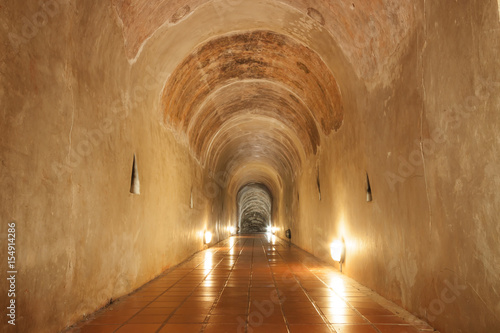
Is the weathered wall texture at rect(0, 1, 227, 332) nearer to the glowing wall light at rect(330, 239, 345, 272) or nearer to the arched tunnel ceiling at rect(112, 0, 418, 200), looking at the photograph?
the arched tunnel ceiling at rect(112, 0, 418, 200)

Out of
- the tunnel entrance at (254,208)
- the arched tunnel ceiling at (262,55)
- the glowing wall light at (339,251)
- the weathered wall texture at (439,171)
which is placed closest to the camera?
the weathered wall texture at (439,171)

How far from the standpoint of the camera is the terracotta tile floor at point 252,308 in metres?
3.77

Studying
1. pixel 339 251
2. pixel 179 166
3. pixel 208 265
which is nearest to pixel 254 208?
pixel 179 166

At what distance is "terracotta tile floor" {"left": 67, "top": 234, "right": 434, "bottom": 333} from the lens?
3.77 metres

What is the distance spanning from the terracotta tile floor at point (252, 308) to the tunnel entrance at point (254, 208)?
886 inches

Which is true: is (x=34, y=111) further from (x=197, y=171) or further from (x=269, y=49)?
(x=197, y=171)

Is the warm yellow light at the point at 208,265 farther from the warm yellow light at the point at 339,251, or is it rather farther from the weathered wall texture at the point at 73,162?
the warm yellow light at the point at 339,251

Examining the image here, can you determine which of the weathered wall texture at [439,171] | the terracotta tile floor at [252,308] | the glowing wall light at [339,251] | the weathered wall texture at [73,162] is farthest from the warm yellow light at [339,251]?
the weathered wall texture at [73,162]

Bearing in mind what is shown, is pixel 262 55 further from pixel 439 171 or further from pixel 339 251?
pixel 439 171

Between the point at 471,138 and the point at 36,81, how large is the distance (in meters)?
3.82

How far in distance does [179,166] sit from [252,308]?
5.55m

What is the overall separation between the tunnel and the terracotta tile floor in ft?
0.13

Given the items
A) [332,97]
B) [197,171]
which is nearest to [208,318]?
[332,97]

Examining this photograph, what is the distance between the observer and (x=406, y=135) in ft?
13.9
